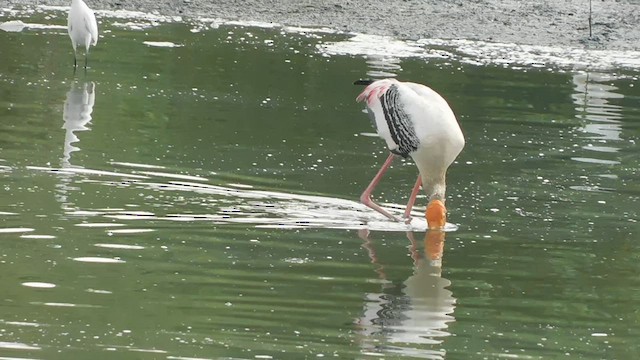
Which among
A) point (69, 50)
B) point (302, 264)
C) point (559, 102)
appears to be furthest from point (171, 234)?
point (69, 50)

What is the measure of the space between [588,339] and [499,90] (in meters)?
8.35

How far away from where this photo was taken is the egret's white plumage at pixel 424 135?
885 centimetres

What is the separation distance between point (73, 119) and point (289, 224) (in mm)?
3746

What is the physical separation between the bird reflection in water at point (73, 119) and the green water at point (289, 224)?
28 millimetres

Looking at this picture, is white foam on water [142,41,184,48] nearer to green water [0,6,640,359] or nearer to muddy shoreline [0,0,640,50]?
green water [0,6,640,359]

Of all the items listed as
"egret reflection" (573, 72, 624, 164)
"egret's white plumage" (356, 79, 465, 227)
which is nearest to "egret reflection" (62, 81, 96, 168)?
"egret's white plumage" (356, 79, 465, 227)

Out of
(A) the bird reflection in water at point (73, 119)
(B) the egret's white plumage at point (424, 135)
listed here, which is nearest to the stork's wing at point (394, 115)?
(B) the egret's white plumage at point (424, 135)

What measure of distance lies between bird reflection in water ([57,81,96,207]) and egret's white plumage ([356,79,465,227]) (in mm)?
1786

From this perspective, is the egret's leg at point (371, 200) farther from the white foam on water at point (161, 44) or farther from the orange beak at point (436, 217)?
the white foam on water at point (161, 44)

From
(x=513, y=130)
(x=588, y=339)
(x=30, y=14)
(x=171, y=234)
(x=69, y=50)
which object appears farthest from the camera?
(x=30, y=14)

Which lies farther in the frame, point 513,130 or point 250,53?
point 250,53

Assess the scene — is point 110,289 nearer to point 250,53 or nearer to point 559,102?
point 559,102

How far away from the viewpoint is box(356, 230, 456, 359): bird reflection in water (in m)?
6.01

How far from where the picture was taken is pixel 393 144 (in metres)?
9.18
